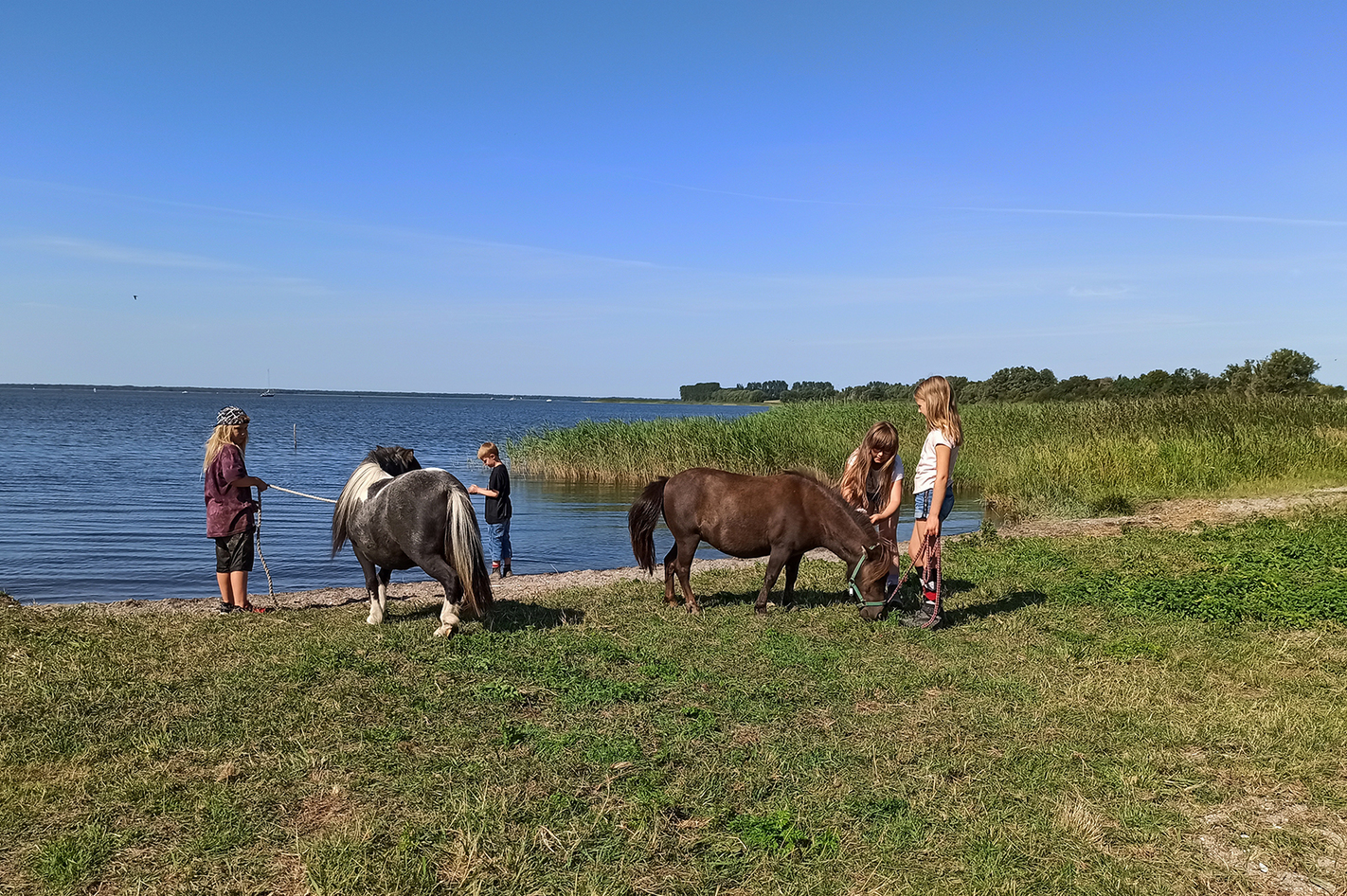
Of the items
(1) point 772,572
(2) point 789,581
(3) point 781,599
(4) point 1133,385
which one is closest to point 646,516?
(1) point 772,572

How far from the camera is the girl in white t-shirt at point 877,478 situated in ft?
28.2

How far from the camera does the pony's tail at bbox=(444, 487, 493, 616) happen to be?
303 inches

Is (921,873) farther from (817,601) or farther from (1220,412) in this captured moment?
(1220,412)

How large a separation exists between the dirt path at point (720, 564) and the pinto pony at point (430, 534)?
2.02 metres

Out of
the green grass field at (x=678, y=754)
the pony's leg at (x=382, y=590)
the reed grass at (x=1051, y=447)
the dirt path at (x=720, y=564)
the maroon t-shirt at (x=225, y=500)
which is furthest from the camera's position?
the reed grass at (x=1051, y=447)

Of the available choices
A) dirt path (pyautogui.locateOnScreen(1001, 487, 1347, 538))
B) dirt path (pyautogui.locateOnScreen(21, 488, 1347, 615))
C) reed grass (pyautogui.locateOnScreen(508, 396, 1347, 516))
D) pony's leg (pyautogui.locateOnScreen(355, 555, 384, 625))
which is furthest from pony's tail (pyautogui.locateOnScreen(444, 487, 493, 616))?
reed grass (pyautogui.locateOnScreen(508, 396, 1347, 516))

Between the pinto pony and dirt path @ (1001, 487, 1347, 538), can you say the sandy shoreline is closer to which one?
the pinto pony

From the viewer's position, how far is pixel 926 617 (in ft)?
27.9

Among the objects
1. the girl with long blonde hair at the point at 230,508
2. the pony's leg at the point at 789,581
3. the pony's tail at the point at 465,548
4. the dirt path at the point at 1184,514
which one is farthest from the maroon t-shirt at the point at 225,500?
the dirt path at the point at 1184,514

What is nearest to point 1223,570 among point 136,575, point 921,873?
point 921,873

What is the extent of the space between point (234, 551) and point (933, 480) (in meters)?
6.88

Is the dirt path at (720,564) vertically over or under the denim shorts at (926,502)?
under

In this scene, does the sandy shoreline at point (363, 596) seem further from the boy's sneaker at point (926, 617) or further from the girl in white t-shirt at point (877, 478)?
the boy's sneaker at point (926, 617)

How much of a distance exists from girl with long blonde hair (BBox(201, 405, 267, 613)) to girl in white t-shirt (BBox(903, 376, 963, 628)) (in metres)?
6.39
